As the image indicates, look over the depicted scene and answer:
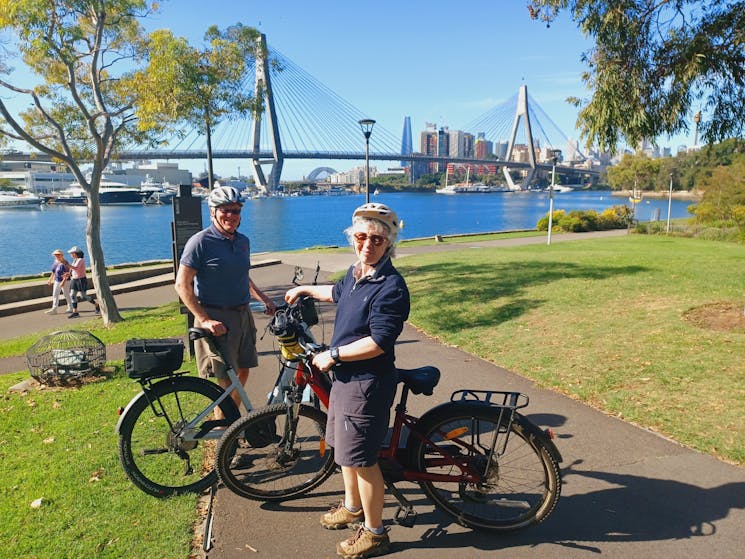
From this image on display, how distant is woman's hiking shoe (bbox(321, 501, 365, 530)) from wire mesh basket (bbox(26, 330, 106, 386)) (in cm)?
412

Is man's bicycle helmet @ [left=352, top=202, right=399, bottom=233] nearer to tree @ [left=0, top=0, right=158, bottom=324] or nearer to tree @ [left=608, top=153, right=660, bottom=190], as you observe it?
tree @ [left=0, top=0, right=158, bottom=324]

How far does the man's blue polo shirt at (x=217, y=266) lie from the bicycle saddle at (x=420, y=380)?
154 centimetres

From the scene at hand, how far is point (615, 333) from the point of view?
6.70 metres

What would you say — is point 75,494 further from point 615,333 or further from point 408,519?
point 615,333

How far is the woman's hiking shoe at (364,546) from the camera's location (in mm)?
2791

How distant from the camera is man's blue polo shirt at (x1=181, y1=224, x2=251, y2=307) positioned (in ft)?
12.1

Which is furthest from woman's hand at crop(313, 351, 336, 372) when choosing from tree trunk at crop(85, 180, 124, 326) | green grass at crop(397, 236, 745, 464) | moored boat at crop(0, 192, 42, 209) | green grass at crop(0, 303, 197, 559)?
moored boat at crop(0, 192, 42, 209)

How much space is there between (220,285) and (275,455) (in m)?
1.24

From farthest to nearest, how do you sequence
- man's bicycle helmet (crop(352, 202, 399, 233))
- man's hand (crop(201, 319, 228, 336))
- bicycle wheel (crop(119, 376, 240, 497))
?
1. man's hand (crop(201, 319, 228, 336))
2. bicycle wheel (crop(119, 376, 240, 497))
3. man's bicycle helmet (crop(352, 202, 399, 233))

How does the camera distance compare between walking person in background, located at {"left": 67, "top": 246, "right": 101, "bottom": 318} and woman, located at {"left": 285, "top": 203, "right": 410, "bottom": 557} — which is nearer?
woman, located at {"left": 285, "top": 203, "right": 410, "bottom": 557}

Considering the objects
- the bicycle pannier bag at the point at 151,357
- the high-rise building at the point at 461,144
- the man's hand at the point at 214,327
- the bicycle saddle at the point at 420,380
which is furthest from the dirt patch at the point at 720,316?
the high-rise building at the point at 461,144

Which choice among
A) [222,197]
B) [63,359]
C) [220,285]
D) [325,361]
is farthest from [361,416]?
[63,359]

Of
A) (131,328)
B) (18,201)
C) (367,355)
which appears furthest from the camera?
(18,201)

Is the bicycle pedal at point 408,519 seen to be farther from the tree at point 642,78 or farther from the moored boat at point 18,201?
the moored boat at point 18,201
